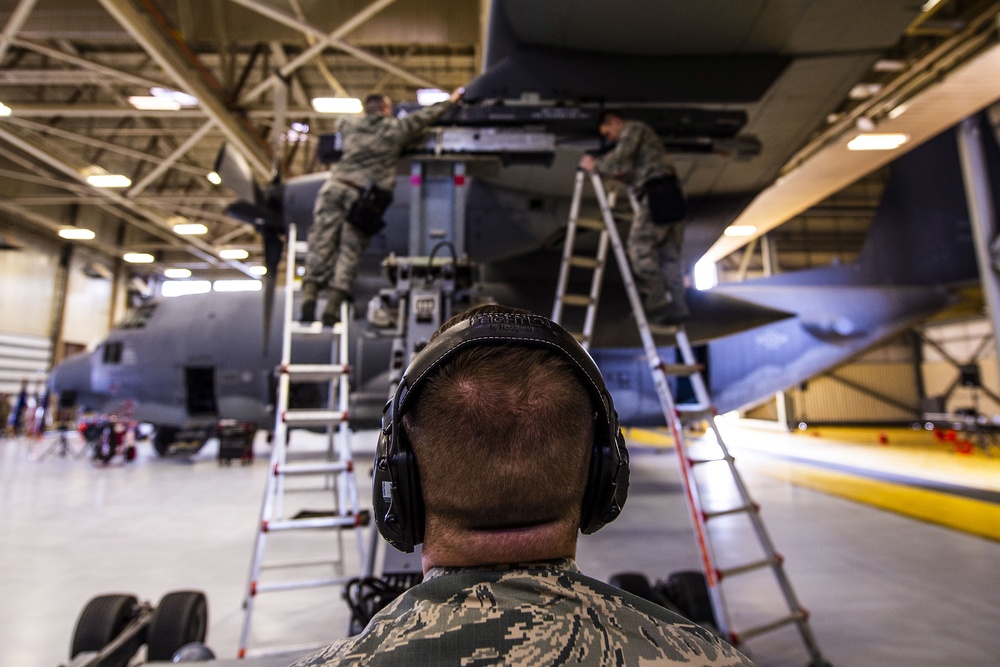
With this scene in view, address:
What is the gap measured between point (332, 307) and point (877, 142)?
9.95 meters

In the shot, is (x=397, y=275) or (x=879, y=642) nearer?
(x=879, y=642)

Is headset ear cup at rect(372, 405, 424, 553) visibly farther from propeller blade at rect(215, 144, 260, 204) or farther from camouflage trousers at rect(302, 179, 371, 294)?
propeller blade at rect(215, 144, 260, 204)

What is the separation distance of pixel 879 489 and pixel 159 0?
1485 centimetres

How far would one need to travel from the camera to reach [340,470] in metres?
3.43

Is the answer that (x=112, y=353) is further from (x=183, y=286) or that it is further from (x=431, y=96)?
(x=183, y=286)

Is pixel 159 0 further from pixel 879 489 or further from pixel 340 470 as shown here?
pixel 879 489

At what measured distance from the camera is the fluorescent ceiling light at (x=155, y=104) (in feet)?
38.1

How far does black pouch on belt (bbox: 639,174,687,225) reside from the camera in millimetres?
3910

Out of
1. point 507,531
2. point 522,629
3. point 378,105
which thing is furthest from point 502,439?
point 378,105

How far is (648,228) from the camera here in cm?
407

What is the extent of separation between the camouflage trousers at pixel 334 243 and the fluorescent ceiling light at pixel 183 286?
30791 millimetres

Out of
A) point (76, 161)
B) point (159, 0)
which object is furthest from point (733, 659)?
point (76, 161)

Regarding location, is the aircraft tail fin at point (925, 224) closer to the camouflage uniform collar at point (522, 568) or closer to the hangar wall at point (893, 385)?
the hangar wall at point (893, 385)

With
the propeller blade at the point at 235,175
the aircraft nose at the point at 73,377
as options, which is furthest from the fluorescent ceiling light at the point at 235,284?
the propeller blade at the point at 235,175
